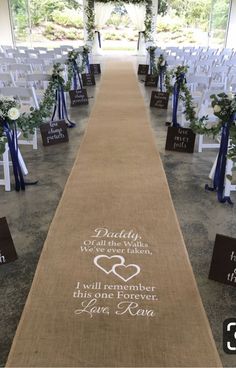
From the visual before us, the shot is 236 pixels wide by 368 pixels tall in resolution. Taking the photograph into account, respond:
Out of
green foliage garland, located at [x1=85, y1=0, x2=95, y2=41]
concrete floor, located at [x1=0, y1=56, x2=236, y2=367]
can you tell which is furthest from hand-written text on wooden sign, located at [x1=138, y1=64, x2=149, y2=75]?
concrete floor, located at [x1=0, y1=56, x2=236, y2=367]

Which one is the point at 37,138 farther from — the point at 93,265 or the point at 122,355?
the point at 122,355

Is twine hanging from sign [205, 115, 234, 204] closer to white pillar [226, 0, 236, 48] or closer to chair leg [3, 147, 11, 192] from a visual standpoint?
chair leg [3, 147, 11, 192]

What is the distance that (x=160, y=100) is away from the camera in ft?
25.9

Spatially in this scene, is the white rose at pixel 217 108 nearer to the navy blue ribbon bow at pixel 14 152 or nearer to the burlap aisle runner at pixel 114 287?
the burlap aisle runner at pixel 114 287

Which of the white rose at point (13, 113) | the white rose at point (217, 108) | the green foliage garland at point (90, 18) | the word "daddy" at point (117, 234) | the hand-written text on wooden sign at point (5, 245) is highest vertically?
the green foliage garland at point (90, 18)

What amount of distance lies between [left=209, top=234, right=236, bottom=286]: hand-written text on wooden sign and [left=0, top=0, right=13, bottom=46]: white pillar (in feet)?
54.7

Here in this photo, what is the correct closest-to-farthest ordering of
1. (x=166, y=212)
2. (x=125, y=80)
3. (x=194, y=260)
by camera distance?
1. (x=194, y=260)
2. (x=166, y=212)
3. (x=125, y=80)

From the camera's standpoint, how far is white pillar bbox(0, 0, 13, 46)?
16.4 metres

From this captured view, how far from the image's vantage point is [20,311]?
2.49 m

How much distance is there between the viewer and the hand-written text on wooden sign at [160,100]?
25.8 feet

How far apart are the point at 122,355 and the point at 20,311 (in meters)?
0.79

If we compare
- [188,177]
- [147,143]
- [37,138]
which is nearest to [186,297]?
[188,177]

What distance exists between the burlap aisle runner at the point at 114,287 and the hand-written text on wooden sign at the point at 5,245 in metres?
0.25

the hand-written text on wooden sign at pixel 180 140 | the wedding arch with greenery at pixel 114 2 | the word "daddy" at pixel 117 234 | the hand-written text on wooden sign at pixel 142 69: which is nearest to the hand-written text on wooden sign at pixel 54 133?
the hand-written text on wooden sign at pixel 180 140
